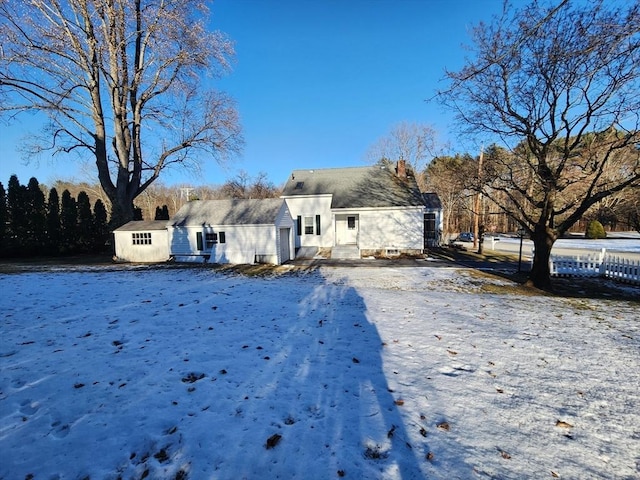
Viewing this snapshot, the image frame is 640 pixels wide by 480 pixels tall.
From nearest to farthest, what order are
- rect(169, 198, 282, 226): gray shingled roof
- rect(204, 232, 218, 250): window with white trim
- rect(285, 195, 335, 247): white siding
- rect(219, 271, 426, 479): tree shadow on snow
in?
rect(219, 271, 426, 479): tree shadow on snow → rect(169, 198, 282, 226): gray shingled roof → rect(204, 232, 218, 250): window with white trim → rect(285, 195, 335, 247): white siding

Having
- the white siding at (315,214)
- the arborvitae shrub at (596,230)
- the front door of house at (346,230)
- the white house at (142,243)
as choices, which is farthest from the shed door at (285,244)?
the arborvitae shrub at (596,230)

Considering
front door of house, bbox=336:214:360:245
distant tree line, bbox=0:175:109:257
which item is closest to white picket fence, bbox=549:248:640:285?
front door of house, bbox=336:214:360:245

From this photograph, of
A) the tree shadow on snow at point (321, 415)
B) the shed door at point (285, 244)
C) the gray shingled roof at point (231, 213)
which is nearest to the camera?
the tree shadow on snow at point (321, 415)

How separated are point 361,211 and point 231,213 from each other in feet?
28.2

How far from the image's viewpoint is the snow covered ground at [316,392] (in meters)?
2.51

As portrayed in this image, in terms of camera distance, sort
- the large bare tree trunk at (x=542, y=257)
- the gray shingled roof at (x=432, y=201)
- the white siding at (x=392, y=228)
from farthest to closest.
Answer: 1. the gray shingled roof at (x=432, y=201)
2. the white siding at (x=392, y=228)
3. the large bare tree trunk at (x=542, y=257)

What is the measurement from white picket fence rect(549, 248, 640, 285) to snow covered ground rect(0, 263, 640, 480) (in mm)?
6250

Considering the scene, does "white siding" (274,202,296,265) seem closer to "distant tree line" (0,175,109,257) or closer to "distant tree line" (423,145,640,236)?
"distant tree line" (423,145,640,236)

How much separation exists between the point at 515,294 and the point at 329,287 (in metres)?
6.24

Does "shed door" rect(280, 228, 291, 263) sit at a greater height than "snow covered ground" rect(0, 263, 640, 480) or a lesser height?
greater

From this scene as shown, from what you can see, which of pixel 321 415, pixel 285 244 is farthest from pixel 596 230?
pixel 321 415

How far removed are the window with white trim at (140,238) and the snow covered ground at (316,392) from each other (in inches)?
452

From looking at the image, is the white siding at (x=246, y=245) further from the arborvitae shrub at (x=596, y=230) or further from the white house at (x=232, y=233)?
the arborvitae shrub at (x=596, y=230)

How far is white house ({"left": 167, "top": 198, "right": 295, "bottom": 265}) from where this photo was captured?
16.8 meters
